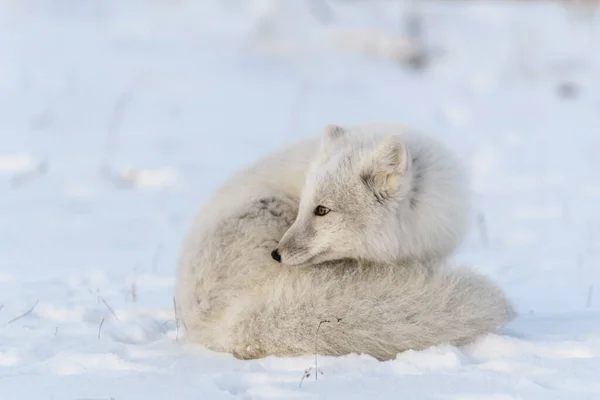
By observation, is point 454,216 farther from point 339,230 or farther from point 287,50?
point 287,50

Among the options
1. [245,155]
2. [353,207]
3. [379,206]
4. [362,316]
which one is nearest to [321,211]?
[353,207]

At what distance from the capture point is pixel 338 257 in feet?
12.1

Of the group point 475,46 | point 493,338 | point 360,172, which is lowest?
point 493,338

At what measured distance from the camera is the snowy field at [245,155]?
2.95 metres

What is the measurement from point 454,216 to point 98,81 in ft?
26.2

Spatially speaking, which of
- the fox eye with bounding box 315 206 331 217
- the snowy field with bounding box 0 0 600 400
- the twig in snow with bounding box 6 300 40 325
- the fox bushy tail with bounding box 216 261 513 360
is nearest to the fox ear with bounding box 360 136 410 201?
the fox eye with bounding box 315 206 331 217

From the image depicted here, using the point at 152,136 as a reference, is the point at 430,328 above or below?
below

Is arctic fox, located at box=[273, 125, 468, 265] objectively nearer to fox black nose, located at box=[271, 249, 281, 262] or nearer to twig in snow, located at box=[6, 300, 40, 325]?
fox black nose, located at box=[271, 249, 281, 262]

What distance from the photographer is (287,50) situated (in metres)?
13.1

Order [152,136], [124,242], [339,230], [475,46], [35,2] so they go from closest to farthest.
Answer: [339,230] → [124,242] → [152,136] → [35,2] → [475,46]

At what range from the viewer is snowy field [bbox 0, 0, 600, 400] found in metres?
2.95

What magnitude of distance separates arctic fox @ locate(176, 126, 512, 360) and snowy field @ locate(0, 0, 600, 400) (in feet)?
0.41

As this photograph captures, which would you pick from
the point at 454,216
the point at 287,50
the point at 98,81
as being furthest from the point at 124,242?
the point at 287,50

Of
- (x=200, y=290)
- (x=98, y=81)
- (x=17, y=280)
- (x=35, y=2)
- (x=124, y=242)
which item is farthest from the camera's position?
(x=35, y=2)
